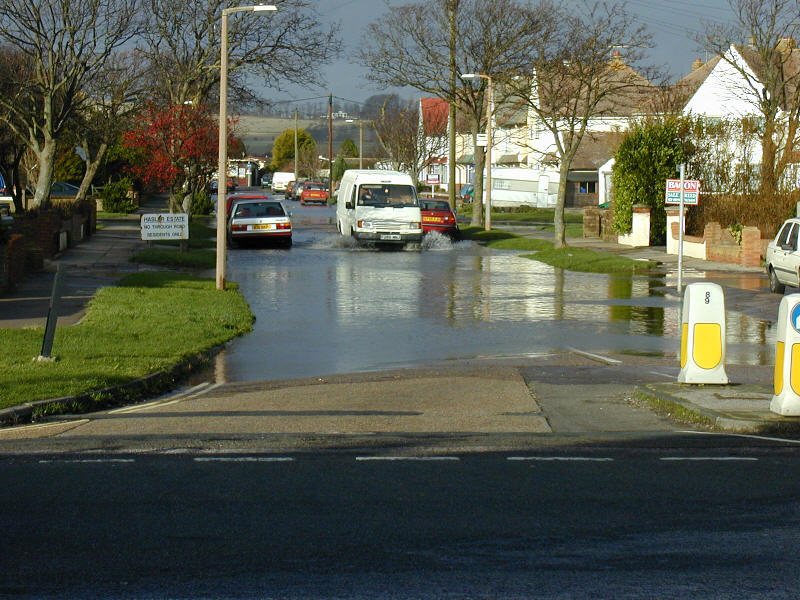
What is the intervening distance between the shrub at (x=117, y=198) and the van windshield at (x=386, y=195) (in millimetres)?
27774

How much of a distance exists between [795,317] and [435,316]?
33.1ft

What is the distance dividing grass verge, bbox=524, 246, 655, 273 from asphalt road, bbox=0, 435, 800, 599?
67.2ft

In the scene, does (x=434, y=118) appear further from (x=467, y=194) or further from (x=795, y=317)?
(x=795, y=317)

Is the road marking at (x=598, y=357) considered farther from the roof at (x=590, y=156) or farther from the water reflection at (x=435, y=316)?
the roof at (x=590, y=156)

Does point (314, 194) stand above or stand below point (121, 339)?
above

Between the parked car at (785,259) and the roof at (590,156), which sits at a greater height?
the roof at (590,156)

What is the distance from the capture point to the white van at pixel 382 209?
118 ft

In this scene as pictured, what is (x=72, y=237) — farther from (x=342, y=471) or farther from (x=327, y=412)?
(x=342, y=471)

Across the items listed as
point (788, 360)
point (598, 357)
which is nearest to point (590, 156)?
point (598, 357)

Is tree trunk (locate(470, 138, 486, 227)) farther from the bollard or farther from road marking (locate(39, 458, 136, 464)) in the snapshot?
road marking (locate(39, 458, 136, 464))

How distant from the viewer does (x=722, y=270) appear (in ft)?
93.5

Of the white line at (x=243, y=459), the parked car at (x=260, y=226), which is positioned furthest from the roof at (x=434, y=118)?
the white line at (x=243, y=459)

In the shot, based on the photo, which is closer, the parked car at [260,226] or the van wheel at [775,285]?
the van wheel at [775,285]

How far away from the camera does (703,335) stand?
1177 cm
